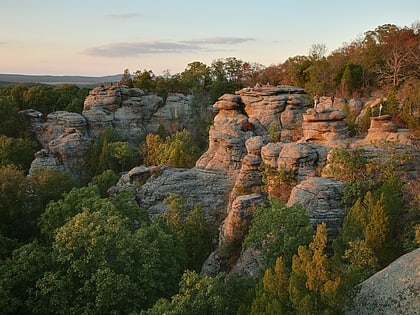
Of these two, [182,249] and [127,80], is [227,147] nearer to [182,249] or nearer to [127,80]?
[182,249]

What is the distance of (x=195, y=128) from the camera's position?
47781 mm

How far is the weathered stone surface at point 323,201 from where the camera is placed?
20.5 meters

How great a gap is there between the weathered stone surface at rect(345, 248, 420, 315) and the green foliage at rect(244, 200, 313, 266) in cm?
272

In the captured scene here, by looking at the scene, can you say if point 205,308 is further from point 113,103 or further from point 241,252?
point 113,103

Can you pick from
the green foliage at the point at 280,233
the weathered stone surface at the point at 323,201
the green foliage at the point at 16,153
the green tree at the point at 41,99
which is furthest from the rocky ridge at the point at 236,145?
the green tree at the point at 41,99

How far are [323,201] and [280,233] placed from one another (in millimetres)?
4908

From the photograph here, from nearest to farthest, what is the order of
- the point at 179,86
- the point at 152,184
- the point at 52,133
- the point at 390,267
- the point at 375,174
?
1. the point at 390,267
2. the point at 375,174
3. the point at 152,184
4. the point at 52,133
5. the point at 179,86

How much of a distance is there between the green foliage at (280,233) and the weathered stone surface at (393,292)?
8.92ft

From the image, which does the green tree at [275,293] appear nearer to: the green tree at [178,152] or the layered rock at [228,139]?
the layered rock at [228,139]

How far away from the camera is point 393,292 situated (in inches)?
542

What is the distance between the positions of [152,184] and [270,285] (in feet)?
61.0

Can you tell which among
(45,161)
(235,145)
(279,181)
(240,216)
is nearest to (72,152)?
(45,161)

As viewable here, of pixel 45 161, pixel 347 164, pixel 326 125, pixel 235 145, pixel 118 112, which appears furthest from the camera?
pixel 118 112

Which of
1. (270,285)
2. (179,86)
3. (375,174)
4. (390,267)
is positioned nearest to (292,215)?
(390,267)
